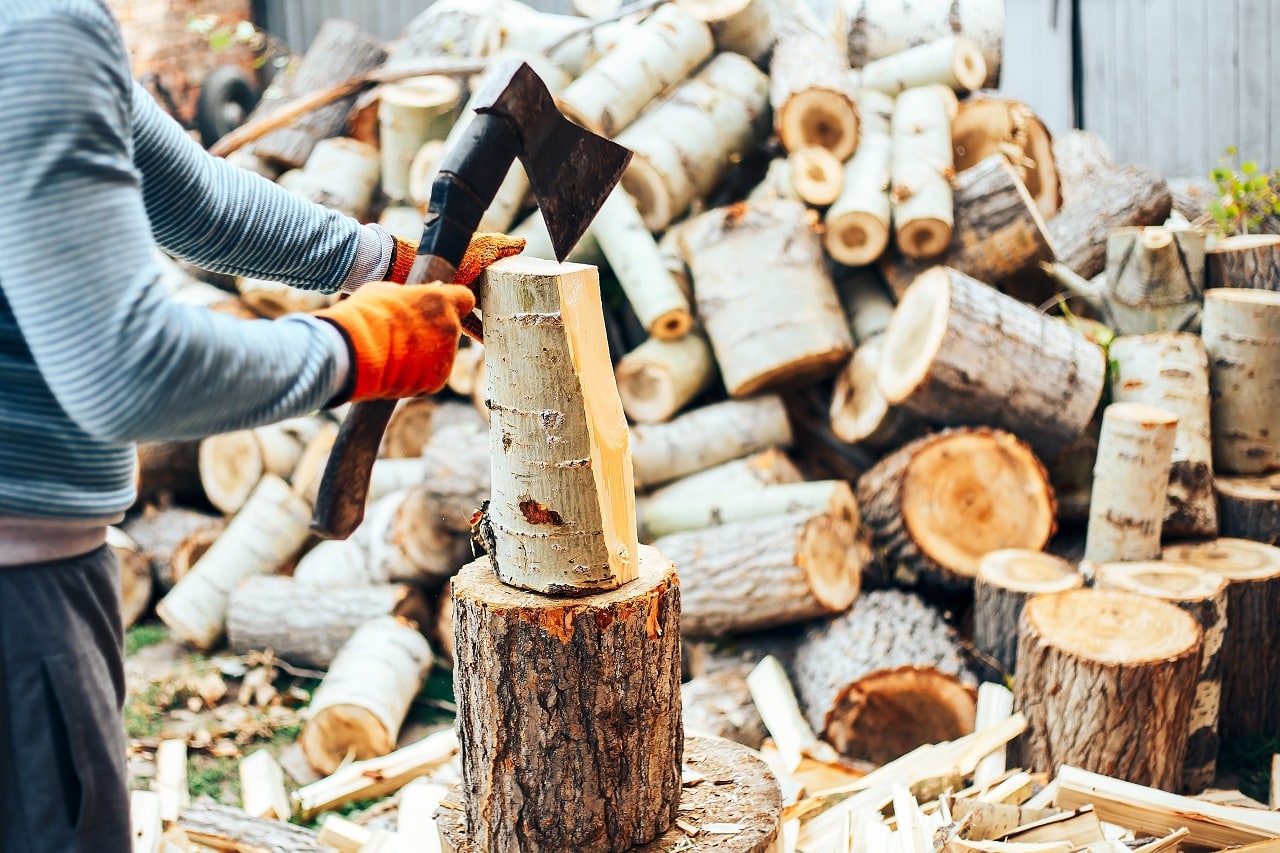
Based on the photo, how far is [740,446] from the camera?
14.9 ft

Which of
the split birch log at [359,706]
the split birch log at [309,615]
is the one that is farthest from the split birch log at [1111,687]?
the split birch log at [309,615]

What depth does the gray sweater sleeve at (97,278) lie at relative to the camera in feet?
4.12

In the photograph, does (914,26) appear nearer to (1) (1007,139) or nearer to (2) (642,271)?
(1) (1007,139)

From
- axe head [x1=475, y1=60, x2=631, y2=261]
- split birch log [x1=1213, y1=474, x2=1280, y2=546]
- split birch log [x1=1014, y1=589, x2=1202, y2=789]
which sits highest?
axe head [x1=475, y1=60, x2=631, y2=261]

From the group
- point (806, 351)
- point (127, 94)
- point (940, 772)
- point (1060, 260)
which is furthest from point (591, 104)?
point (127, 94)

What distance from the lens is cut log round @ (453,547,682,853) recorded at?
2.03m

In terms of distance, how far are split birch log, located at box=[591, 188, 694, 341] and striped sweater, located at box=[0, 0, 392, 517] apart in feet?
10.2

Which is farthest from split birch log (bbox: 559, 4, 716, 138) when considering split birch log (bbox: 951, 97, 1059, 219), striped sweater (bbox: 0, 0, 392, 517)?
striped sweater (bbox: 0, 0, 392, 517)

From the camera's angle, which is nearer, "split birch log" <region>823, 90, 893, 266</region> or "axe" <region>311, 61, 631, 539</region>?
"axe" <region>311, 61, 631, 539</region>

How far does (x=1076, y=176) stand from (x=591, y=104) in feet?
8.77

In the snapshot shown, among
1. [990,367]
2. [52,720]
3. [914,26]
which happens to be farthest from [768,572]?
[914,26]

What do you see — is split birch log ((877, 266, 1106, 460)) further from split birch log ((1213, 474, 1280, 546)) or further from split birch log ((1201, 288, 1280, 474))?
split birch log ((1213, 474, 1280, 546))

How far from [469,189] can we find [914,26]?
4616 mm

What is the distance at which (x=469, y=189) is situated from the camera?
1.84 meters
